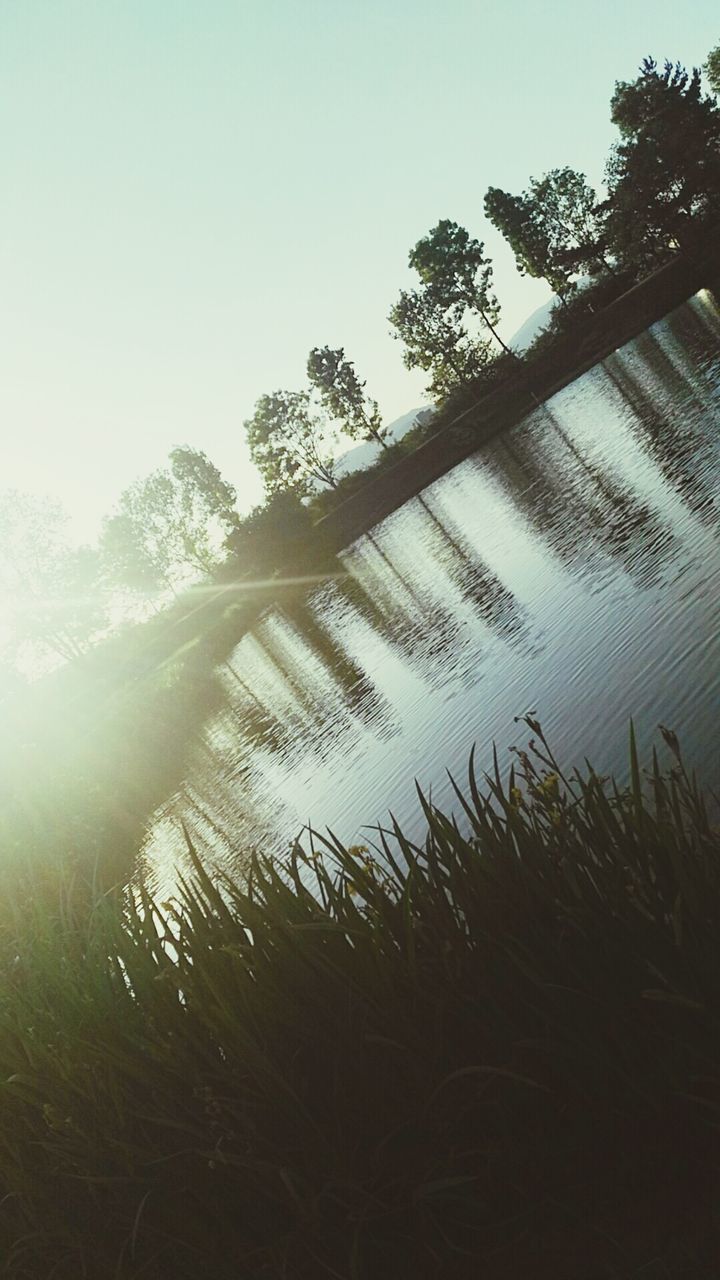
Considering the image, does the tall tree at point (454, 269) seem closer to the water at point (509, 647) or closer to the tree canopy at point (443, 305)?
the tree canopy at point (443, 305)

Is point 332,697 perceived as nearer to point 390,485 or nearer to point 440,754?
point 440,754

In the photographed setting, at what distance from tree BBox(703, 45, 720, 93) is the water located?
52844 millimetres

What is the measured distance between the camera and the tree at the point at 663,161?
5994 cm

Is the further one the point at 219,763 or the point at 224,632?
the point at 224,632

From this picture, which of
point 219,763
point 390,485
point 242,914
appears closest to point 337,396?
point 390,485

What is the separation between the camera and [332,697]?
20.6 m

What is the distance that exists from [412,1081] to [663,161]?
235ft

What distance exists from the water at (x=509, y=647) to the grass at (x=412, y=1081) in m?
A: 3.37

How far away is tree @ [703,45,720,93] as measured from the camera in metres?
69.9

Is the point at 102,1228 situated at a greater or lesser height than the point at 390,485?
lesser

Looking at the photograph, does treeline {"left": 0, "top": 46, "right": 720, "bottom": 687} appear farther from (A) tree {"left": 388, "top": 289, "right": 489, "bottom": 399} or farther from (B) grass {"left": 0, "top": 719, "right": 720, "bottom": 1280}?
(B) grass {"left": 0, "top": 719, "right": 720, "bottom": 1280}

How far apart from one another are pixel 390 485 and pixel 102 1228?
5952 cm

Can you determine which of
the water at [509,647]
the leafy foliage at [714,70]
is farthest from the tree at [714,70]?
the water at [509,647]

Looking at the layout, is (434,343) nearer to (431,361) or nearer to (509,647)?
(431,361)
